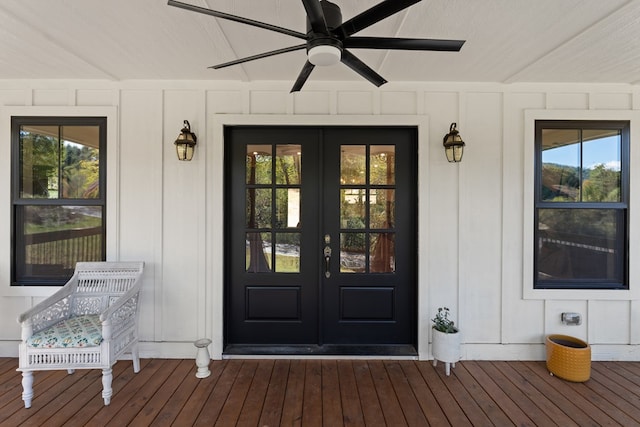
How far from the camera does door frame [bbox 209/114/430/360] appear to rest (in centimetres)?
269

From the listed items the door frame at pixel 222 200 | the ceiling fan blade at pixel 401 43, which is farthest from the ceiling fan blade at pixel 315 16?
the door frame at pixel 222 200

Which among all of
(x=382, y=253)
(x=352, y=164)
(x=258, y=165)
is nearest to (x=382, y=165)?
(x=352, y=164)

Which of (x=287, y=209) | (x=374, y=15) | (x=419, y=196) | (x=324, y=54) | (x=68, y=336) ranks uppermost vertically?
(x=374, y=15)

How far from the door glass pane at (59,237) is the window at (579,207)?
13.6ft

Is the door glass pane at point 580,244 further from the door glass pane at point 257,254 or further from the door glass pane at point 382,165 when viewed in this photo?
the door glass pane at point 257,254

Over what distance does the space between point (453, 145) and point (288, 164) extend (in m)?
1.50

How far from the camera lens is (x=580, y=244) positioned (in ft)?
9.05

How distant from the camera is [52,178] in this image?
276 cm

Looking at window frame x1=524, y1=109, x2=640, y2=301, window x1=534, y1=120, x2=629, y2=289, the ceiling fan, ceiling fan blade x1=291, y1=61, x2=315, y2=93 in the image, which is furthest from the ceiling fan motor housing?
window x1=534, y1=120, x2=629, y2=289

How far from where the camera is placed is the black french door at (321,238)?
281 centimetres

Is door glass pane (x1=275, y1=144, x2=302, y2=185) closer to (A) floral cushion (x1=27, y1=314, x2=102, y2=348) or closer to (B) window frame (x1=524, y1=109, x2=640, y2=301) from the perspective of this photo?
(A) floral cushion (x1=27, y1=314, x2=102, y2=348)

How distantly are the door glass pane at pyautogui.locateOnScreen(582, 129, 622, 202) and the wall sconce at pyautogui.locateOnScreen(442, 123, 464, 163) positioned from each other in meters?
1.23

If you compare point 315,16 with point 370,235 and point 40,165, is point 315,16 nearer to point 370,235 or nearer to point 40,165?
point 370,235

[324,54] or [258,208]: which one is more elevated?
[324,54]
